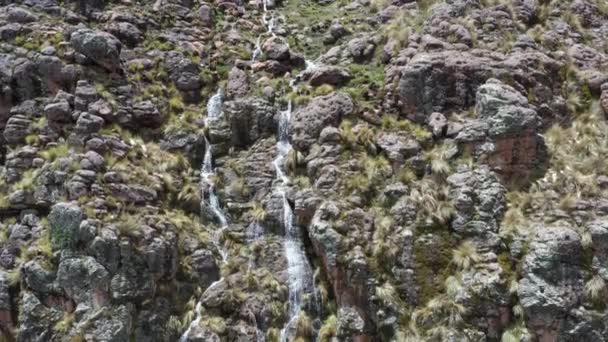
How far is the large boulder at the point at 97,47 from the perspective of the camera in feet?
70.6

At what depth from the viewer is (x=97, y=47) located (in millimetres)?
21641

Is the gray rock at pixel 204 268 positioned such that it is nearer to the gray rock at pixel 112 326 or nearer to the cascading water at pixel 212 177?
the cascading water at pixel 212 177

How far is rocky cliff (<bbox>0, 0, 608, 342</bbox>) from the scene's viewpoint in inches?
645

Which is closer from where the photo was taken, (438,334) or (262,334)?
(438,334)

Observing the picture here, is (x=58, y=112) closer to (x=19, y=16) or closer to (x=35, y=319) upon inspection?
(x=19, y=16)

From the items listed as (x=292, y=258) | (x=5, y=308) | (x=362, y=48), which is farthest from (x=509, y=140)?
(x=5, y=308)

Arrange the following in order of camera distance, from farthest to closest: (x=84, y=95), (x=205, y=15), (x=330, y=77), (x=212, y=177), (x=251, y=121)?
(x=205, y=15) < (x=330, y=77) < (x=251, y=121) < (x=212, y=177) < (x=84, y=95)

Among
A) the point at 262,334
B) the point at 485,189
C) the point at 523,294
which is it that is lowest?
the point at 262,334

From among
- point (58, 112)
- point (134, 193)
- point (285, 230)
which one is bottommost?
point (285, 230)

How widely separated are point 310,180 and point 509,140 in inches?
249

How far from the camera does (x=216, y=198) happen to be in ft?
66.8

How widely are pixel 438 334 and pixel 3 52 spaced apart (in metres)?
17.6

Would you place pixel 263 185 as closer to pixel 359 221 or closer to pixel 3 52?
pixel 359 221

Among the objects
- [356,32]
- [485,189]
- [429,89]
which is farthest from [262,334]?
[356,32]
